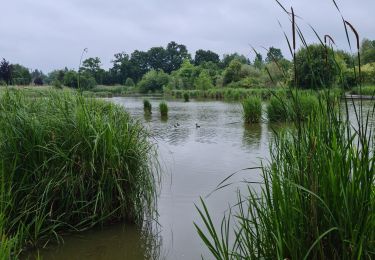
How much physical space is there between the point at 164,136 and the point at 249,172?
5.07 metres

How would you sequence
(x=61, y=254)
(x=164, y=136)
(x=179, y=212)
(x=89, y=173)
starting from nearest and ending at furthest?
(x=61, y=254), (x=89, y=173), (x=179, y=212), (x=164, y=136)

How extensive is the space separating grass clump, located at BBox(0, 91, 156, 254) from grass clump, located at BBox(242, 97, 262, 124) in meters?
9.46

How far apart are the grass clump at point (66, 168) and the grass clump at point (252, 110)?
9.46 metres

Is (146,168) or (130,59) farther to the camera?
(130,59)

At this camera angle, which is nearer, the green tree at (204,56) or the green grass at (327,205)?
the green grass at (327,205)

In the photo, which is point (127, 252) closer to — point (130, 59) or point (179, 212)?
point (179, 212)

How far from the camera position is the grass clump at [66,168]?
3.44 m

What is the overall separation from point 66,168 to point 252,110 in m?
10.2

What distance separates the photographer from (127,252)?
350cm

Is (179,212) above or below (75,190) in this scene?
below

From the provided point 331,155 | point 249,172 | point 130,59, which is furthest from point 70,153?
point 130,59

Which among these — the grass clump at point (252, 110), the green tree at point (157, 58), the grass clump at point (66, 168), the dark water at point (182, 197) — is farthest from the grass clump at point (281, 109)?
the green tree at point (157, 58)

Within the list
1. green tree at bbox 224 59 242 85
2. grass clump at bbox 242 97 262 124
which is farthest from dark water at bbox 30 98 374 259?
green tree at bbox 224 59 242 85

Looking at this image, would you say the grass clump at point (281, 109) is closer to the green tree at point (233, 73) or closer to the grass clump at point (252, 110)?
the grass clump at point (252, 110)
